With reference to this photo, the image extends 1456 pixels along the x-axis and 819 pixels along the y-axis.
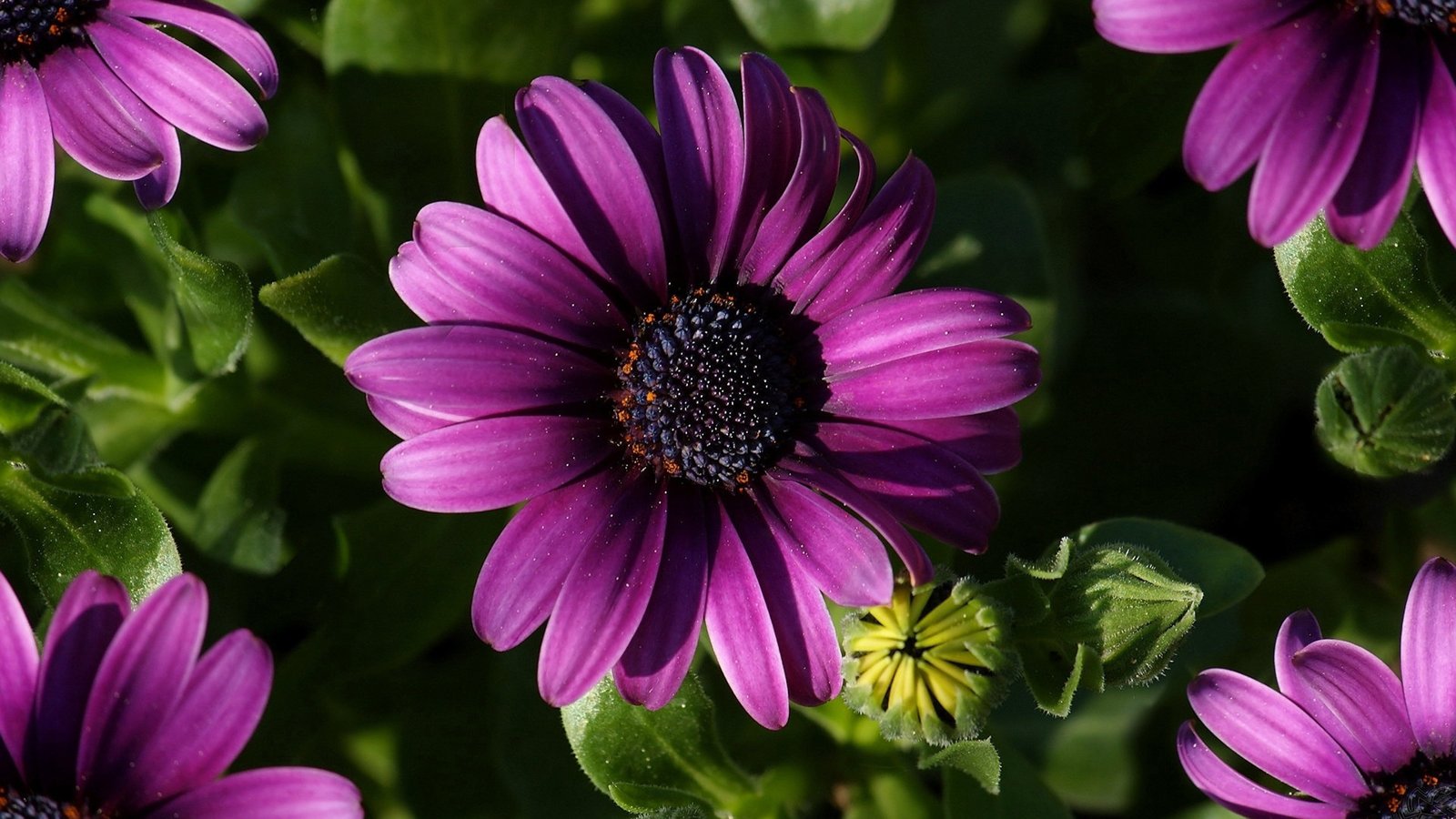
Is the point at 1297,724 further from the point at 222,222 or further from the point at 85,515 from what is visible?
the point at 222,222

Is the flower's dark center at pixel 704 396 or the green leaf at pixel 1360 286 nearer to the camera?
the flower's dark center at pixel 704 396

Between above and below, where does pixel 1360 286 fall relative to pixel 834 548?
above

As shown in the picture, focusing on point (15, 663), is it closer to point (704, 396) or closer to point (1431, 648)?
point (704, 396)

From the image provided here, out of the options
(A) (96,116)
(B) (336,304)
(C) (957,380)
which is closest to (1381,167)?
(C) (957,380)

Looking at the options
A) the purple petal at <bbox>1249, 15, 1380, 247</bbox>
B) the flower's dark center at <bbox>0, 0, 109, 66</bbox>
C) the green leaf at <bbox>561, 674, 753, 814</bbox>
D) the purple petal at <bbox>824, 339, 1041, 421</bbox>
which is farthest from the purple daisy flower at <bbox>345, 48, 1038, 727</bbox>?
the flower's dark center at <bbox>0, 0, 109, 66</bbox>

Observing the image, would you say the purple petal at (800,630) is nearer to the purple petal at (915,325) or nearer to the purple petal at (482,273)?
the purple petal at (915,325)

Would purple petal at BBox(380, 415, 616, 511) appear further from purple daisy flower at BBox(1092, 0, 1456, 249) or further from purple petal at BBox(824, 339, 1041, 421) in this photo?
purple daisy flower at BBox(1092, 0, 1456, 249)

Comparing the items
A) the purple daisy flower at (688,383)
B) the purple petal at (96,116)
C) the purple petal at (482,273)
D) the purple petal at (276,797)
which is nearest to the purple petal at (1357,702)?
the purple daisy flower at (688,383)
